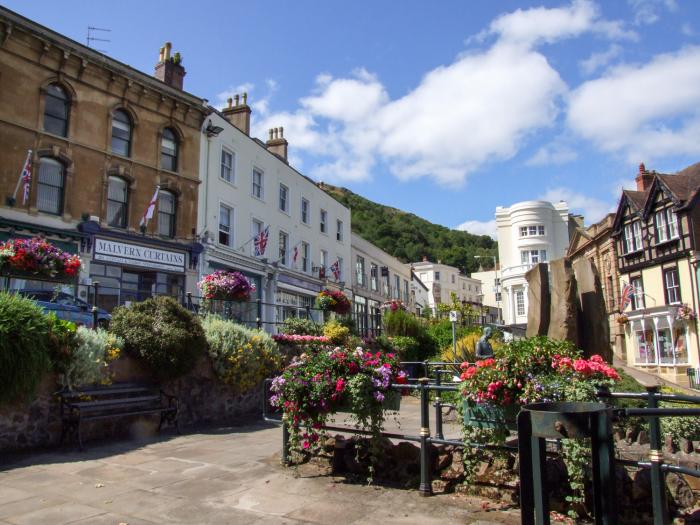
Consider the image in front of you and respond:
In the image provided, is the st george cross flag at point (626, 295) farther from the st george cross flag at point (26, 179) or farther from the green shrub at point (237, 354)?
the st george cross flag at point (26, 179)

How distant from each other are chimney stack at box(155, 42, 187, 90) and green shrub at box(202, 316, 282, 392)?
1564 cm

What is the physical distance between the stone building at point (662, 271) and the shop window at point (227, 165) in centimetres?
2364

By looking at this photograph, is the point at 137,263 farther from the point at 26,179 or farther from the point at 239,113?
the point at 239,113

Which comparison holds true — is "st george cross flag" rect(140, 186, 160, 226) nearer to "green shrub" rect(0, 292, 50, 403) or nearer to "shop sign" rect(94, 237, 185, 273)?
"shop sign" rect(94, 237, 185, 273)

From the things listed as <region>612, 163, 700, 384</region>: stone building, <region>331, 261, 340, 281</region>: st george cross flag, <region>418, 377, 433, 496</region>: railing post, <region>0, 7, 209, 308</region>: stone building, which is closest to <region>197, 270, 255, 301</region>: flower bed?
<region>0, 7, 209, 308</region>: stone building

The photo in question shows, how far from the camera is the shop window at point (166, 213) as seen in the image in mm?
22328

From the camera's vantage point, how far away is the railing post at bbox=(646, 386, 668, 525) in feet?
12.1

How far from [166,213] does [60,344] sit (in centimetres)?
1496

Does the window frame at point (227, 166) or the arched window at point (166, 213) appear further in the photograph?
the window frame at point (227, 166)

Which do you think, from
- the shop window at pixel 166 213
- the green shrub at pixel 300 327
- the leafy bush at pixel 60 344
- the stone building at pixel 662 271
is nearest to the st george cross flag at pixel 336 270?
the shop window at pixel 166 213

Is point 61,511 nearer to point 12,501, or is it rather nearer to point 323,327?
point 12,501

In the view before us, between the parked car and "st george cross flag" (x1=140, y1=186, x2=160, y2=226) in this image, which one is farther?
"st george cross flag" (x1=140, y1=186, x2=160, y2=226)

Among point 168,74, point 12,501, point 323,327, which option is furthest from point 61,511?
point 168,74

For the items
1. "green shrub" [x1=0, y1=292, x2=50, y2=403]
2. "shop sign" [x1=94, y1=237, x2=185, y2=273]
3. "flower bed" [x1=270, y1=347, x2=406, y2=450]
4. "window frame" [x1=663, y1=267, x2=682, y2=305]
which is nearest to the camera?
"flower bed" [x1=270, y1=347, x2=406, y2=450]
